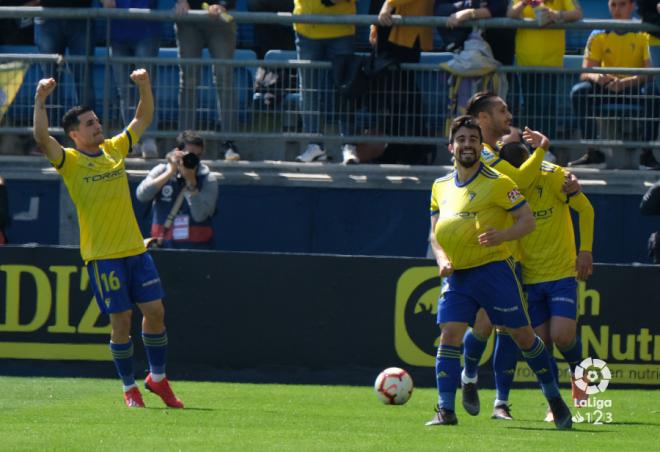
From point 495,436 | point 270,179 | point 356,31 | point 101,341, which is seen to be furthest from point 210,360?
point 495,436

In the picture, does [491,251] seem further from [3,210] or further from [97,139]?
[3,210]

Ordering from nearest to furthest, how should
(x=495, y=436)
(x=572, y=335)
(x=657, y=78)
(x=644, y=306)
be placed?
(x=495, y=436) < (x=572, y=335) < (x=644, y=306) < (x=657, y=78)

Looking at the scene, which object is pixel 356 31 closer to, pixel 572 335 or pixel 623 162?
pixel 623 162

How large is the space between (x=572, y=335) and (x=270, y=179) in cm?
533

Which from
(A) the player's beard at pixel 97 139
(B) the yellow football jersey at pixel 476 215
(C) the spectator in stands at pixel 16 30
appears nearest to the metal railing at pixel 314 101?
(C) the spectator in stands at pixel 16 30

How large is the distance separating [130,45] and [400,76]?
301 centimetres

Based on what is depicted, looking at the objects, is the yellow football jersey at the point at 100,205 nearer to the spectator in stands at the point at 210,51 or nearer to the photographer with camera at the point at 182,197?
the photographer with camera at the point at 182,197

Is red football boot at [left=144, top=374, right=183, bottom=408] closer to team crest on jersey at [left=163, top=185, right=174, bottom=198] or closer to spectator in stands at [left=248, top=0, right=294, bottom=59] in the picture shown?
team crest on jersey at [left=163, top=185, right=174, bottom=198]

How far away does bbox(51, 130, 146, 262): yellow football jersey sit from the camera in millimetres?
10992

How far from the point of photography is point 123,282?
10977 mm

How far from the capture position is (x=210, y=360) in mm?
14031

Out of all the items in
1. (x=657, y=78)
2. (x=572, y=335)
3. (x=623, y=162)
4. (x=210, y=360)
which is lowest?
(x=210, y=360)

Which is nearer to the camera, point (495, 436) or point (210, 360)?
point (495, 436)

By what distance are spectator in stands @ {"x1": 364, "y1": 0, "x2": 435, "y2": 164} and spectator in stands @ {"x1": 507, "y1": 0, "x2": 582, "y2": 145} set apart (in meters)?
1.00
